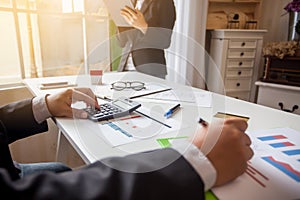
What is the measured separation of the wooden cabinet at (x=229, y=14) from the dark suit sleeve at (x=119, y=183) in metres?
2.23

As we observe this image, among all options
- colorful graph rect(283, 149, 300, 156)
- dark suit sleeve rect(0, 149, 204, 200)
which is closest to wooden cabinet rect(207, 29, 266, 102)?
colorful graph rect(283, 149, 300, 156)

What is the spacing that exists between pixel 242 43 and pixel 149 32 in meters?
1.15

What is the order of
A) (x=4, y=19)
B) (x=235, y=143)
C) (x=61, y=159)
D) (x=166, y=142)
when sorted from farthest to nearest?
(x=4, y=19) < (x=61, y=159) < (x=166, y=142) < (x=235, y=143)

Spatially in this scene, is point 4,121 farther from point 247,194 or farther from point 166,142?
point 247,194

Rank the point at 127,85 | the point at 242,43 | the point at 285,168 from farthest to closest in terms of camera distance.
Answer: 1. the point at 242,43
2. the point at 127,85
3. the point at 285,168

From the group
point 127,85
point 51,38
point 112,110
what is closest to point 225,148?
point 112,110

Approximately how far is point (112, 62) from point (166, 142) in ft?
5.22

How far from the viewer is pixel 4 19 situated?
1499mm

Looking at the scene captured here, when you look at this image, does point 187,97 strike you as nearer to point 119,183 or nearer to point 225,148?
point 225,148

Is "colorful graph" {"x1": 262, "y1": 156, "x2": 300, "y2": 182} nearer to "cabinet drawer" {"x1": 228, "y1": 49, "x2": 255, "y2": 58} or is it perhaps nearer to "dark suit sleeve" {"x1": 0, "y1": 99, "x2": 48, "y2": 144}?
"dark suit sleeve" {"x1": 0, "y1": 99, "x2": 48, "y2": 144}

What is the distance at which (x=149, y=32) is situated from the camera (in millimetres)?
1534

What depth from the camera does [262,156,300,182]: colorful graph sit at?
1.46 ft

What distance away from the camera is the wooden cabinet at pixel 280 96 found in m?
2.04

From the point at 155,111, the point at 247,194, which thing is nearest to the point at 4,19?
the point at 155,111
